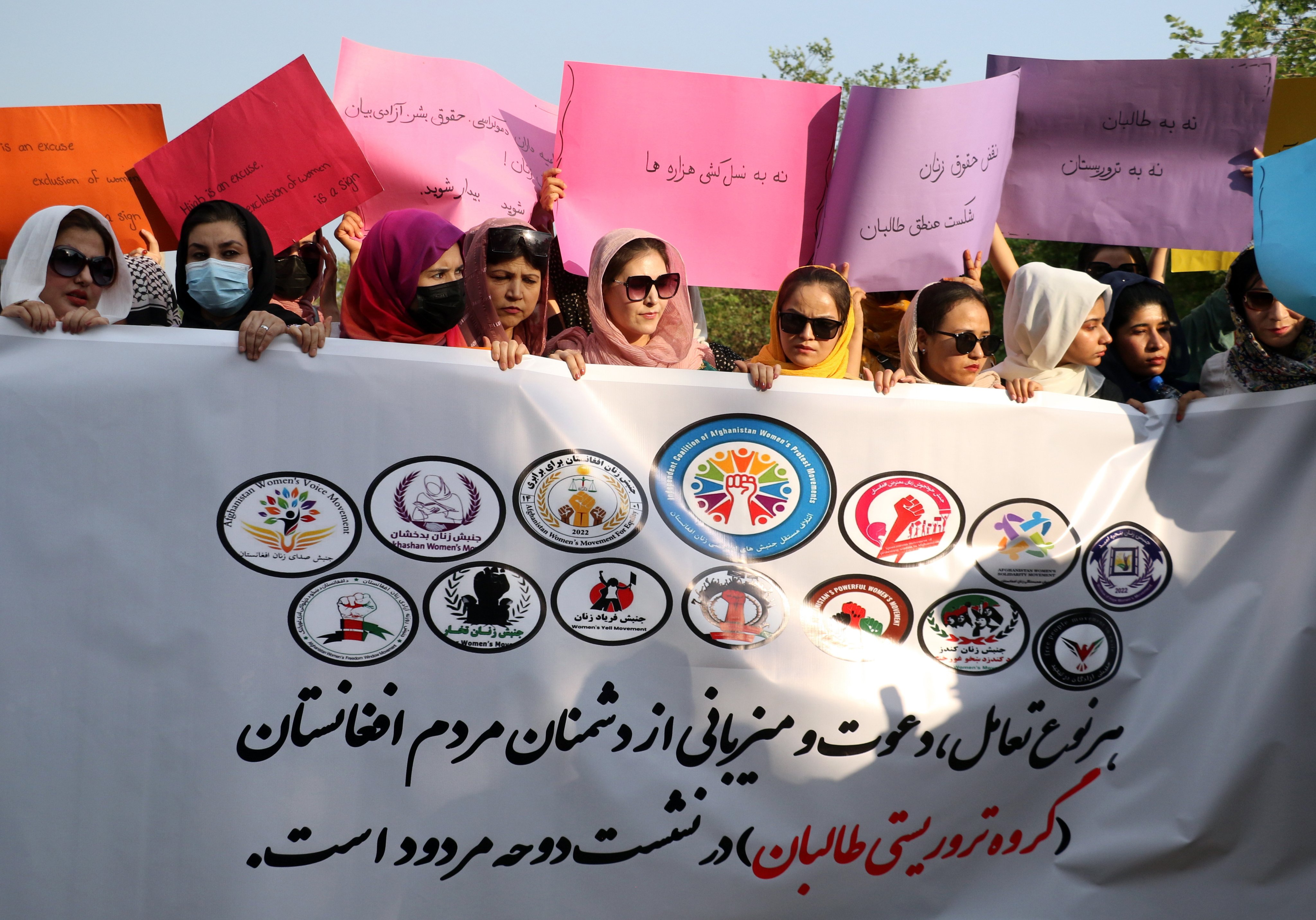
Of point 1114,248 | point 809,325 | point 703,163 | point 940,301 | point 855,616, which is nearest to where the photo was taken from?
point 855,616

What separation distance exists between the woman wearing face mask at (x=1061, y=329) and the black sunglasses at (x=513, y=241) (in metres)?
1.63

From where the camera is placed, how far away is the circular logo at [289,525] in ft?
9.22

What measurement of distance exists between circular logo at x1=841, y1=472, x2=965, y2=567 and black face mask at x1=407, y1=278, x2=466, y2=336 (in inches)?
53.9

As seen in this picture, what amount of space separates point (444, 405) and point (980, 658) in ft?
5.86

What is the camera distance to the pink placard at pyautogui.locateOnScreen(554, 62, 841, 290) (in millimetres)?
4023

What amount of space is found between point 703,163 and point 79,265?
2266 mm

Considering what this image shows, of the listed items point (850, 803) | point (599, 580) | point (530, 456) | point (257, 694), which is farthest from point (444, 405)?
point (850, 803)

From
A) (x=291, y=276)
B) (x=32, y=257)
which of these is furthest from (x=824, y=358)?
(x=32, y=257)

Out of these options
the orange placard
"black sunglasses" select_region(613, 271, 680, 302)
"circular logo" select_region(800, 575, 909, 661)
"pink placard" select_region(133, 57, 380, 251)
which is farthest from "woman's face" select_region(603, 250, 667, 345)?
the orange placard

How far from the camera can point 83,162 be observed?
4113mm

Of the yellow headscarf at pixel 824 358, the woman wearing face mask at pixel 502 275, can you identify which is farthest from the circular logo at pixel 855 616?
the woman wearing face mask at pixel 502 275

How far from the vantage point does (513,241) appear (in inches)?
133

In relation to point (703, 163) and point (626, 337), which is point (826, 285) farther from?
point (703, 163)

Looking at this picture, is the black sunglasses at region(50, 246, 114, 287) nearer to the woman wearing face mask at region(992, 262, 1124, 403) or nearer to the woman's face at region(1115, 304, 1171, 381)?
the woman wearing face mask at region(992, 262, 1124, 403)
